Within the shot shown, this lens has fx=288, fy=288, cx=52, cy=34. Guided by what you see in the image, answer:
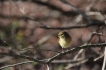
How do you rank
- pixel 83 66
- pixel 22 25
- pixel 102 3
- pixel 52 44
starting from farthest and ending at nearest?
pixel 22 25 → pixel 102 3 → pixel 52 44 → pixel 83 66

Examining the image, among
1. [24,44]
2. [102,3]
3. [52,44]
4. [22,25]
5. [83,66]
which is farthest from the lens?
[22,25]

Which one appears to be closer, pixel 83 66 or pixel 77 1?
pixel 83 66

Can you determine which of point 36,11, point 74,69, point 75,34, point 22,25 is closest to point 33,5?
point 36,11

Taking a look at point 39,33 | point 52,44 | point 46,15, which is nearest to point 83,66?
point 52,44

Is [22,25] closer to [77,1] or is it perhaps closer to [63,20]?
[63,20]

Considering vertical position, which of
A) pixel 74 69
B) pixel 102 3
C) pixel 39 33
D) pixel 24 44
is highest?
pixel 102 3

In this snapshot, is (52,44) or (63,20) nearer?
(52,44)

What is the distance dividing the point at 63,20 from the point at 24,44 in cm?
215

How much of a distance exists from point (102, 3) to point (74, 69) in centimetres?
278

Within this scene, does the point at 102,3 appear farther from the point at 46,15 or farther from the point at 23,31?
the point at 23,31

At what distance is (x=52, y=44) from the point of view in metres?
8.64

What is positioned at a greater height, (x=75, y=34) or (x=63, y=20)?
(x=63, y=20)

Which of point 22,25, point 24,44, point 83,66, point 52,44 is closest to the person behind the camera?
point 83,66

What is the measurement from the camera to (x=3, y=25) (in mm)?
9641
